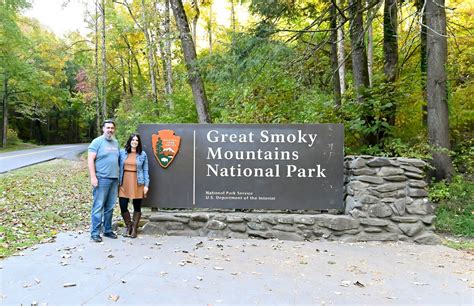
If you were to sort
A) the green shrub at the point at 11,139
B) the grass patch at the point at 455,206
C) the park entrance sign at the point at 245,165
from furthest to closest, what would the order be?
1. the green shrub at the point at 11,139
2. the grass patch at the point at 455,206
3. the park entrance sign at the point at 245,165

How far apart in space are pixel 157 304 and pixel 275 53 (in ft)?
19.5

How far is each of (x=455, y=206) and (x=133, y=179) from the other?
18.1 ft

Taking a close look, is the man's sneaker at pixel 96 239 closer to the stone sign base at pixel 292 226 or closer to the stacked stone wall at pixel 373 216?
the stone sign base at pixel 292 226

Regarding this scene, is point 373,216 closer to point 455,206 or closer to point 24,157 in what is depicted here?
point 455,206

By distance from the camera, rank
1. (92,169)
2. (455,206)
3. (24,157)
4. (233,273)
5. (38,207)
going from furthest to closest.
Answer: (24,157), (38,207), (455,206), (92,169), (233,273)

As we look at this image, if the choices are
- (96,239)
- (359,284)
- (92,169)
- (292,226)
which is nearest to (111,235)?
(96,239)

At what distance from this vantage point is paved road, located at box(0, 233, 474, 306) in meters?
3.29

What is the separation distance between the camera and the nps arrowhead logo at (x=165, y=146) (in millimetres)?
5672

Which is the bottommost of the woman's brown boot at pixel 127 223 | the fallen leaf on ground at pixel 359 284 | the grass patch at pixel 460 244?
the grass patch at pixel 460 244

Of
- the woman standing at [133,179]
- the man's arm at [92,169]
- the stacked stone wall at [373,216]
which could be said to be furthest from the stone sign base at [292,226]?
the man's arm at [92,169]

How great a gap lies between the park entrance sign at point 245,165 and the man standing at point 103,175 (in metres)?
0.58

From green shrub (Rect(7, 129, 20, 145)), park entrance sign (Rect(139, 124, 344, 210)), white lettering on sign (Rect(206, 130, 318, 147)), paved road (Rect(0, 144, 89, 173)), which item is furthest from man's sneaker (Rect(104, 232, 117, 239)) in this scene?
green shrub (Rect(7, 129, 20, 145))

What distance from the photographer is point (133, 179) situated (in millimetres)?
5418

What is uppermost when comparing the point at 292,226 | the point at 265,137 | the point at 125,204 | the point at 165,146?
the point at 265,137
